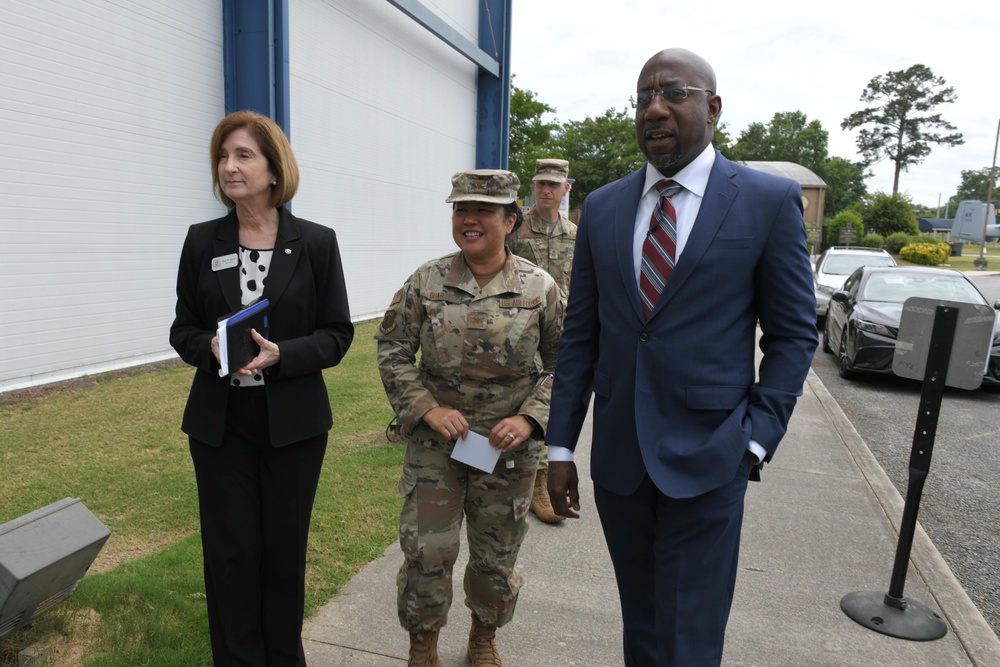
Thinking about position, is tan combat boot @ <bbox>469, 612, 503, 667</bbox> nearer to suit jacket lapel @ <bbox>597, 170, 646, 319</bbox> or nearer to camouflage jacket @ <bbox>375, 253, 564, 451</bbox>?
camouflage jacket @ <bbox>375, 253, 564, 451</bbox>

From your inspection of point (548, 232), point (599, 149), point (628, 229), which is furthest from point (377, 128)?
point (599, 149)

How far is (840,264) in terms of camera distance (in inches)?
693

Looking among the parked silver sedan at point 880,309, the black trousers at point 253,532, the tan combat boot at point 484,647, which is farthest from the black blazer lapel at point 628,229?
the parked silver sedan at point 880,309

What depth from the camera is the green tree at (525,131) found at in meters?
33.8

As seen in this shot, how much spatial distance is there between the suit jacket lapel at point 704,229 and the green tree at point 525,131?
105 feet

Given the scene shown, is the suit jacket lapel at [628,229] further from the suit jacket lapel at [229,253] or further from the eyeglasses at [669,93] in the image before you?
the suit jacket lapel at [229,253]

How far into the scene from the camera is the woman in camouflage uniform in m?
2.87

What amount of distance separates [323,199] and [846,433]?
29.3 ft

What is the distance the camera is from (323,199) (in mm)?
12664

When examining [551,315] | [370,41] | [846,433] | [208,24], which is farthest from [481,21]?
[551,315]

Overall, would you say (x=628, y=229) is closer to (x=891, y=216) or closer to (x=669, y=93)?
(x=669, y=93)

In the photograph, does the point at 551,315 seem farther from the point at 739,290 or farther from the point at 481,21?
the point at 481,21

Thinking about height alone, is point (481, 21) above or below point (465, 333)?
above

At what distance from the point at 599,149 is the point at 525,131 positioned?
496 inches
